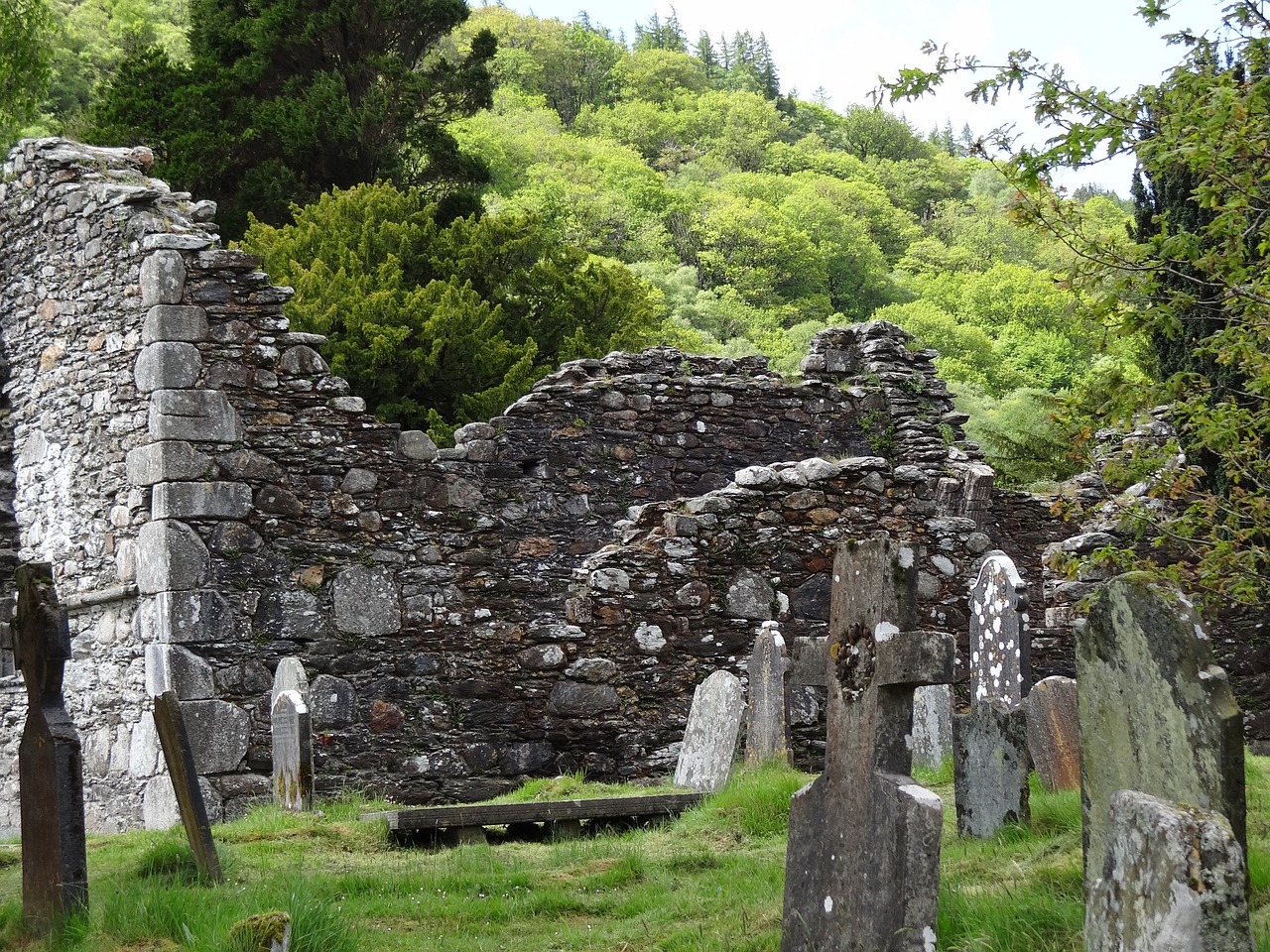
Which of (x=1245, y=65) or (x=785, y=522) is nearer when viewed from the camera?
(x=1245, y=65)

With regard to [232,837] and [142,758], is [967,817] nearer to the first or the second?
[232,837]

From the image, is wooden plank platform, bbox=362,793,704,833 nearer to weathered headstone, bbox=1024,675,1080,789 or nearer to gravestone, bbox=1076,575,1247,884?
weathered headstone, bbox=1024,675,1080,789

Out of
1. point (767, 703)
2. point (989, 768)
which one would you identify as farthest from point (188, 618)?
point (989, 768)

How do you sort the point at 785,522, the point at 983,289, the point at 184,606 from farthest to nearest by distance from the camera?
the point at 983,289
the point at 785,522
the point at 184,606

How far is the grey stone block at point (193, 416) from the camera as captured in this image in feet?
34.6

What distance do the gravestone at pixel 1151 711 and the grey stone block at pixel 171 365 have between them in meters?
7.97

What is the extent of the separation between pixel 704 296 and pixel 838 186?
72.4 ft

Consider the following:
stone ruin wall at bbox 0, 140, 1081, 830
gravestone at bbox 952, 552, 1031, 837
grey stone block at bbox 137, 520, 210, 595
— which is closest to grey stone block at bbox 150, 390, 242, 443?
stone ruin wall at bbox 0, 140, 1081, 830

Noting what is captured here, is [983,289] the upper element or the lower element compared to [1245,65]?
upper

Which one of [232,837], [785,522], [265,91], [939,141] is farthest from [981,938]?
[939,141]

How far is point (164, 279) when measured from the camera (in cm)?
1078

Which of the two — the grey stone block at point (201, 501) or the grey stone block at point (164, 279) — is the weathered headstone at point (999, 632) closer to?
the grey stone block at point (201, 501)

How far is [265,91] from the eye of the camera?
26.6 m

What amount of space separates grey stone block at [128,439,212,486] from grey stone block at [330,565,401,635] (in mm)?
1339
